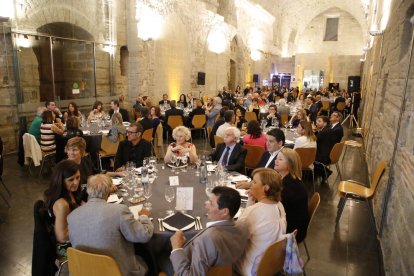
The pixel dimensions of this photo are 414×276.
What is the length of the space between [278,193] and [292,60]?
25.1 metres

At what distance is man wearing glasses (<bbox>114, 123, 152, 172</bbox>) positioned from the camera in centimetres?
444

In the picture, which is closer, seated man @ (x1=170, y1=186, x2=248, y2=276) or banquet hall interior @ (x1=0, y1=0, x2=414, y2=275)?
seated man @ (x1=170, y1=186, x2=248, y2=276)

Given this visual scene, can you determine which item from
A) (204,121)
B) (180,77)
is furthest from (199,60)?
Answer: (204,121)

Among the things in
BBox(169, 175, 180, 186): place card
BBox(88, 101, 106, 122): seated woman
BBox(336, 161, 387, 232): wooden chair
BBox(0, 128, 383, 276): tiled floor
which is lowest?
BBox(0, 128, 383, 276): tiled floor

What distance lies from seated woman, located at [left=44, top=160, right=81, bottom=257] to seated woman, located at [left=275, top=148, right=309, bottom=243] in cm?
176

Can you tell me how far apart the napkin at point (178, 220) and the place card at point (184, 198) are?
0.17 m

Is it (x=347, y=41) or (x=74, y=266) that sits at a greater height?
(x=347, y=41)

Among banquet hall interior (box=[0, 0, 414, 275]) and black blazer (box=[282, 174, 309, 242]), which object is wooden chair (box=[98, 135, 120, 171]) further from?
black blazer (box=[282, 174, 309, 242])

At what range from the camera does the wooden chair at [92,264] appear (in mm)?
1973

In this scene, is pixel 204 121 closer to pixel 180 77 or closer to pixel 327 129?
pixel 327 129

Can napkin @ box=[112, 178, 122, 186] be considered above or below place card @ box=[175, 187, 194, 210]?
above

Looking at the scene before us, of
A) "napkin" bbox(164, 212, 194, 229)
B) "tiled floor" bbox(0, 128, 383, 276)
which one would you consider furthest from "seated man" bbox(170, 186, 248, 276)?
"tiled floor" bbox(0, 128, 383, 276)

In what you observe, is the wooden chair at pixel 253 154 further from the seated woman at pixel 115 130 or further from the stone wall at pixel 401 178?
the seated woman at pixel 115 130

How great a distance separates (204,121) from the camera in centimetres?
906
